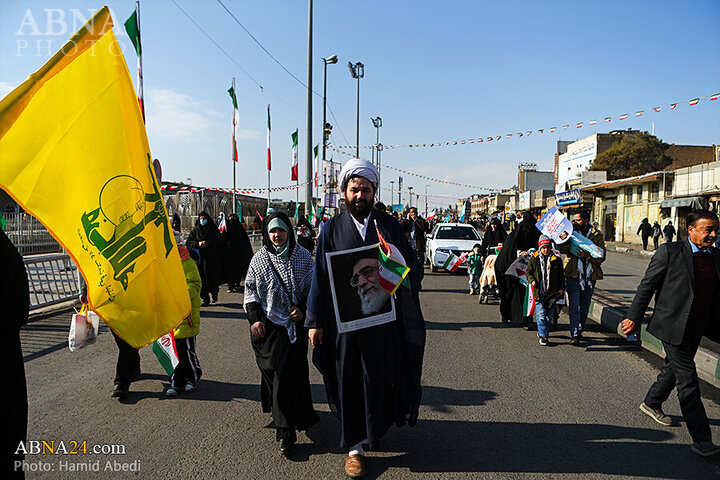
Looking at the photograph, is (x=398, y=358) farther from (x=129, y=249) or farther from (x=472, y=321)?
(x=472, y=321)

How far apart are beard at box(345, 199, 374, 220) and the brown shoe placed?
5.45ft

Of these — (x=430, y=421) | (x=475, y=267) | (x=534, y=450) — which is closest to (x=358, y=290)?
(x=430, y=421)

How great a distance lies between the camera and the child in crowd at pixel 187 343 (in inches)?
179

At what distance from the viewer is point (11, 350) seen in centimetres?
211

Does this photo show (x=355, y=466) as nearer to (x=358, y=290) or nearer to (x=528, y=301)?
(x=358, y=290)

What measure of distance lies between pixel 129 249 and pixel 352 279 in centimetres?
146

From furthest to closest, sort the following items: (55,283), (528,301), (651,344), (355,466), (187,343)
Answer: (55,283)
(528,301)
(651,344)
(187,343)
(355,466)

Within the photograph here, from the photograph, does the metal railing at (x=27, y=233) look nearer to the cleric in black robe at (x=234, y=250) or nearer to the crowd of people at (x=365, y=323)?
the cleric in black robe at (x=234, y=250)

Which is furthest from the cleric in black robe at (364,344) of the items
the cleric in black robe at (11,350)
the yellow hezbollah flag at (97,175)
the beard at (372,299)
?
the cleric in black robe at (11,350)

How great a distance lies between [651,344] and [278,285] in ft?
17.7

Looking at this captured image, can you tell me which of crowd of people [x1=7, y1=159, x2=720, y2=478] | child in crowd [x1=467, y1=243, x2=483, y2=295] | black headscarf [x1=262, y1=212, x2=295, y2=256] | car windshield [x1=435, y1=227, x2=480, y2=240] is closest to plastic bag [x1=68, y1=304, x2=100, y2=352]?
crowd of people [x1=7, y1=159, x2=720, y2=478]

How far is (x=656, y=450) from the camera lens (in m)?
3.48

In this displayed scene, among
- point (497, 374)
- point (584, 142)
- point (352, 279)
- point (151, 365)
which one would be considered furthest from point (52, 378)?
point (584, 142)

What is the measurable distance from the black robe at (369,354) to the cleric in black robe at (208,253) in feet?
21.0
